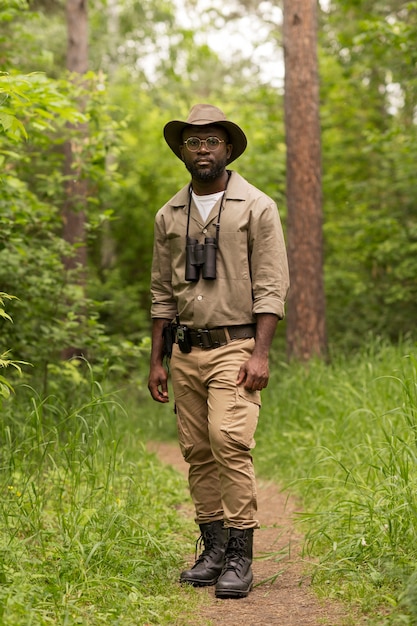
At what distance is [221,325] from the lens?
4168 mm

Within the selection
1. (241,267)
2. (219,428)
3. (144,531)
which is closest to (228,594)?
(144,531)

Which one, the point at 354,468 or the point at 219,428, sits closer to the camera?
the point at 219,428

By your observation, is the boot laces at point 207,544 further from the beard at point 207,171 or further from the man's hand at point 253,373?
the beard at point 207,171

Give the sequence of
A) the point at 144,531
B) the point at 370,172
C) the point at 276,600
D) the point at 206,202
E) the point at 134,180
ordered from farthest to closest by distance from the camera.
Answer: the point at 134,180 < the point at 370,172 < the point at 144,531 < the point at 206,202 < the point at 276,600

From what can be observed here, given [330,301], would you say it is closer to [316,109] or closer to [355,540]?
[316,109]

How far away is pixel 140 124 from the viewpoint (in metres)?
21.8

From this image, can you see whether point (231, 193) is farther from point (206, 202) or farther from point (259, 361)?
point (259, 361)

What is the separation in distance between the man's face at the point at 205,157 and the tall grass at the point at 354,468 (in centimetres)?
150

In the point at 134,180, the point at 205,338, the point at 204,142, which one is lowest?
the point at 205,338

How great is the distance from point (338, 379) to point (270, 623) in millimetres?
4425

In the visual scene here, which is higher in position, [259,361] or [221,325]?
[221,325]

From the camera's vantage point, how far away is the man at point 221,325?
13.5 feet

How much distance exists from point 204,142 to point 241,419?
145 cm

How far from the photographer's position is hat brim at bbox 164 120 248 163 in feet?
14.0
